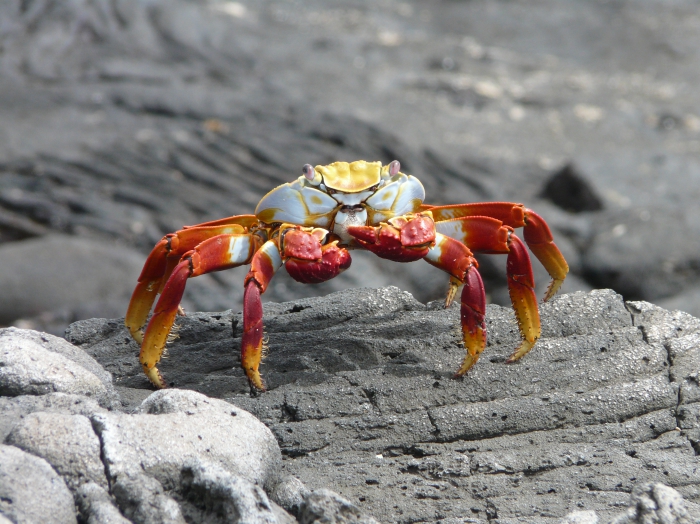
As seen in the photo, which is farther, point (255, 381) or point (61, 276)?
point (61, 276)

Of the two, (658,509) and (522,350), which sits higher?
(658,509)

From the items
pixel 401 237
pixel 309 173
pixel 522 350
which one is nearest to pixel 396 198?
pixel 401 237

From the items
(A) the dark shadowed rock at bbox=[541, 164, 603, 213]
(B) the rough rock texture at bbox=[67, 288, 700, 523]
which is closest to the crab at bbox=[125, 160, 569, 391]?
(B) the rough rock texture at bbox=[67, 288, 700, 523]

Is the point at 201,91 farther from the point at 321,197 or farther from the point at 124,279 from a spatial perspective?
the point at 321,197

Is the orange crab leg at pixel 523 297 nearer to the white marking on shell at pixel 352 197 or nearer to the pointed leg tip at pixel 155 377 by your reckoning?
the white marking on shell at pixel 352 197

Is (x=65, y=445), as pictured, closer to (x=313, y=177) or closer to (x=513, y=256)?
(x=313, y=177)

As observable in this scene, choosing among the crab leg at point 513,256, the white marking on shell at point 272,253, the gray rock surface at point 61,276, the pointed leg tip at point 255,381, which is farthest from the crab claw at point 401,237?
the gray rock surface at point 61,276

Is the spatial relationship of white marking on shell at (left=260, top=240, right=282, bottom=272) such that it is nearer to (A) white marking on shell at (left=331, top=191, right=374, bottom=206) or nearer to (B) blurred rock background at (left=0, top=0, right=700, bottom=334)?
(A) white marking on shell at (left=331, top=191, right=374, bottom=206)
